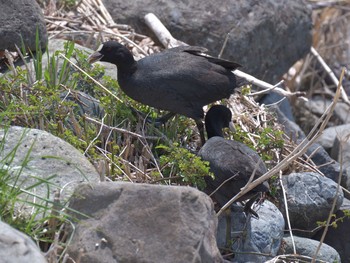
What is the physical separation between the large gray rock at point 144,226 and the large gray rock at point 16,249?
2.09 feet

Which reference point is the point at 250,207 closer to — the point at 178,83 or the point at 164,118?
the point at 178,83

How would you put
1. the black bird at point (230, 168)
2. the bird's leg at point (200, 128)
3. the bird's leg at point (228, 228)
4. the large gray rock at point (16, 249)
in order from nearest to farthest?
the large gray rock at point (16, 249) < the black bird at point (230, 168) < the bird's leg at point (228, 228) < the bird's leg at point (200, 128)

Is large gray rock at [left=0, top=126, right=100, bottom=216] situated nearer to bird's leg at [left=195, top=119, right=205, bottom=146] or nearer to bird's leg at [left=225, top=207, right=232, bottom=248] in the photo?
bird's leg at [left=225, top=207, right=232, bottom=248]

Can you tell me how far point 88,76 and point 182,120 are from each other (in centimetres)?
83

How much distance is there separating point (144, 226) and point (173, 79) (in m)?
2.09

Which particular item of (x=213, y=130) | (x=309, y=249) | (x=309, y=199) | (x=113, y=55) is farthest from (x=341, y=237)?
(x=113, y=55)

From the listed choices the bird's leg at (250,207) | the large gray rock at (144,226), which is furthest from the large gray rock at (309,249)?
the large gray rock at (144,226)

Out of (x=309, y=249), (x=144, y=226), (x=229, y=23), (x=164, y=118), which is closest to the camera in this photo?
(x=144, y=226)

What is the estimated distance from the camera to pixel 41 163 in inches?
215

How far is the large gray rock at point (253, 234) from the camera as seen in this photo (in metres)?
5.90

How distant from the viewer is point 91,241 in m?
4.79

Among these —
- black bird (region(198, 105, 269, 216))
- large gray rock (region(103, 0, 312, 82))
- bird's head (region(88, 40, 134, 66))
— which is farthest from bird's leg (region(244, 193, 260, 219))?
large gray rock (region(103, 0, 312, 82))

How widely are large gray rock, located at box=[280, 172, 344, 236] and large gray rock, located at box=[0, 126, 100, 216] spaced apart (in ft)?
5.68

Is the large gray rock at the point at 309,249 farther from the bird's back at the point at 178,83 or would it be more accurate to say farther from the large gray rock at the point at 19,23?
the large gray rock at the point at 19,23
